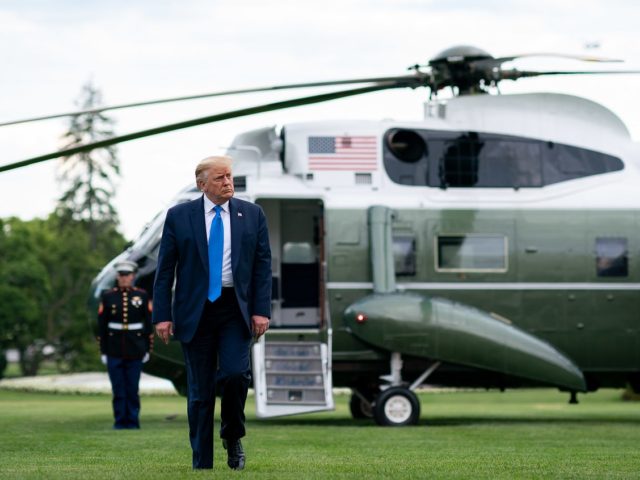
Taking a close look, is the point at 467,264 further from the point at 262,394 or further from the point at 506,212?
the point at 262,394

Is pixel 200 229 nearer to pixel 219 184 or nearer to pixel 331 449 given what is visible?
pixel 219 184

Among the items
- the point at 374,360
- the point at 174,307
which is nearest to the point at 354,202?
the point at 374,360

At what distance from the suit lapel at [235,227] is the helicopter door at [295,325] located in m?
7.14

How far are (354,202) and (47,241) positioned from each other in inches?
1789

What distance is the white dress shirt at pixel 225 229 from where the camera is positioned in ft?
26.2

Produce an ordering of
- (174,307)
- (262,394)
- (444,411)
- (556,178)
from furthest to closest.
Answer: (444,411) → (556,178) → (262,394) → (174,307)

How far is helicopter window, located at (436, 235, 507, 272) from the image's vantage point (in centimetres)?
1600

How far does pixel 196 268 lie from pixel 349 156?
8266 millimetres

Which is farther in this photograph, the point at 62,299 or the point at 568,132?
the point at 62,299

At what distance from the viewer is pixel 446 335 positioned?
1555 cm

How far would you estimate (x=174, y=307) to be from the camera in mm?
7980

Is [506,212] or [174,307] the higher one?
[506,212]

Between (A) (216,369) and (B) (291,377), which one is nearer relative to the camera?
(A) (216,369)

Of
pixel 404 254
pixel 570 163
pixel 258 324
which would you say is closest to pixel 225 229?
pixel 258 324
